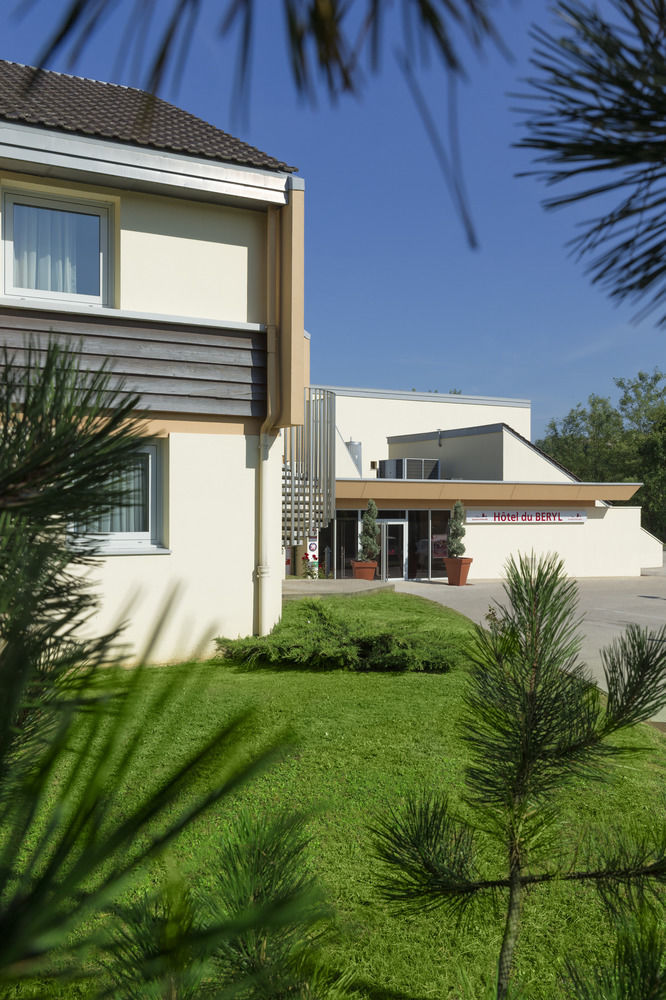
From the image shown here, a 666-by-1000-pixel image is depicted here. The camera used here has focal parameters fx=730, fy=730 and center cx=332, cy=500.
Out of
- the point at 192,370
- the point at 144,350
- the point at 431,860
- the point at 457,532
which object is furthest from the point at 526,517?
the point at 431,860

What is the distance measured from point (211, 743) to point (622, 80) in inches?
38.2

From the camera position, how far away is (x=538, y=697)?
190 centimetres

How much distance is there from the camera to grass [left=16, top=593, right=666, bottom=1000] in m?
1.21

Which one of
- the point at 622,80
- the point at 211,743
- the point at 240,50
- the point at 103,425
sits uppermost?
the point at 622,80

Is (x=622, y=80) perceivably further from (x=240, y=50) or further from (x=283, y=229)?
(x=283, y=229)

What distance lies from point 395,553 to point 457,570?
2861 millimetres

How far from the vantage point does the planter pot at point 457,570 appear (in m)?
26.5

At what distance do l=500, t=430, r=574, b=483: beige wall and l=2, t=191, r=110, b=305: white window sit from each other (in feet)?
76.9

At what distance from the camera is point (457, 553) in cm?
2692

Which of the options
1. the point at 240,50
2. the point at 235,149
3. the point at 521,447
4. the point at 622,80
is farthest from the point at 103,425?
the point at 521,447

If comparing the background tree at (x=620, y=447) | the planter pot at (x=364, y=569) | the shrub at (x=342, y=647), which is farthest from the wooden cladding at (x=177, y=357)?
the background tree at (x=620, y=447)

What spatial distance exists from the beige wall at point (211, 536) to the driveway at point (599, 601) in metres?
4.41

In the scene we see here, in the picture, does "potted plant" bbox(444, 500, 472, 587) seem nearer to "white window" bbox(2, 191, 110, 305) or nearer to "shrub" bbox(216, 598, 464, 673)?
"shrub" bbox(216, 598, 464, 673)

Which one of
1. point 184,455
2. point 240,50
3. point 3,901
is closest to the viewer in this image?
point 3,901
